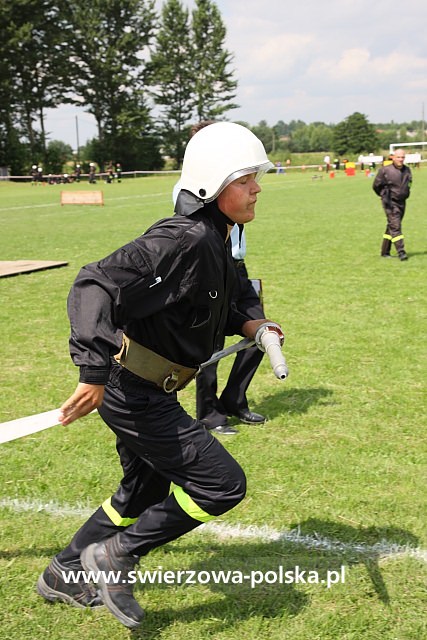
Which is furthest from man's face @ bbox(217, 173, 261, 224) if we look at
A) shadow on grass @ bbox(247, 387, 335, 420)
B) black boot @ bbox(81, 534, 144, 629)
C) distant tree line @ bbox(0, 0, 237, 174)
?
distant tree line @ bbox(0, 0, 237, 174)

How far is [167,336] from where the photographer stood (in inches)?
107

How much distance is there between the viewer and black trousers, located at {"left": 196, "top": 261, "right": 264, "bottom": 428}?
16.8 ft

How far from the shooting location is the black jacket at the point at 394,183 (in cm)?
1304

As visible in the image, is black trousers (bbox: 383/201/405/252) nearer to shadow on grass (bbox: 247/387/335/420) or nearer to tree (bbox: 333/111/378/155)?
shadow on grass (bbox: 247/387/335/420)

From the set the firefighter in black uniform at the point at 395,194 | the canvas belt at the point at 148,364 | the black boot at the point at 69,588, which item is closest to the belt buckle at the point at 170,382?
the canvas belt at the point at 148,364

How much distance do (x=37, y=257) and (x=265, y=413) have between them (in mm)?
9811

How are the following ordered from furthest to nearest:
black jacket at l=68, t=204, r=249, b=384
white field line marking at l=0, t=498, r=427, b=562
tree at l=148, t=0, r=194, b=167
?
tree at l=148, t=0, r=194, b=167
white field line marking at l=0, t=498, r=427, b=562
black jacket at l=68, t=204, r=249, b=384

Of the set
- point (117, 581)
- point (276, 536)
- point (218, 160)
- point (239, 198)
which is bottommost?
point (276, 536)

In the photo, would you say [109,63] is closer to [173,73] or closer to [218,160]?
[173,73]

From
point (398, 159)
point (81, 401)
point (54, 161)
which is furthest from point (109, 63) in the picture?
point (81, 401)

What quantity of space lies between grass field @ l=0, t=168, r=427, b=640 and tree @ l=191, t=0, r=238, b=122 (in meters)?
77.4

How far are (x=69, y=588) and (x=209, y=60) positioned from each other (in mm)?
86770

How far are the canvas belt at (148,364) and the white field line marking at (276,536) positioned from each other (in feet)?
4.18

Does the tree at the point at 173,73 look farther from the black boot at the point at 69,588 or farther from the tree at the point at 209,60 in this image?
the black boot at the point at 69,588
